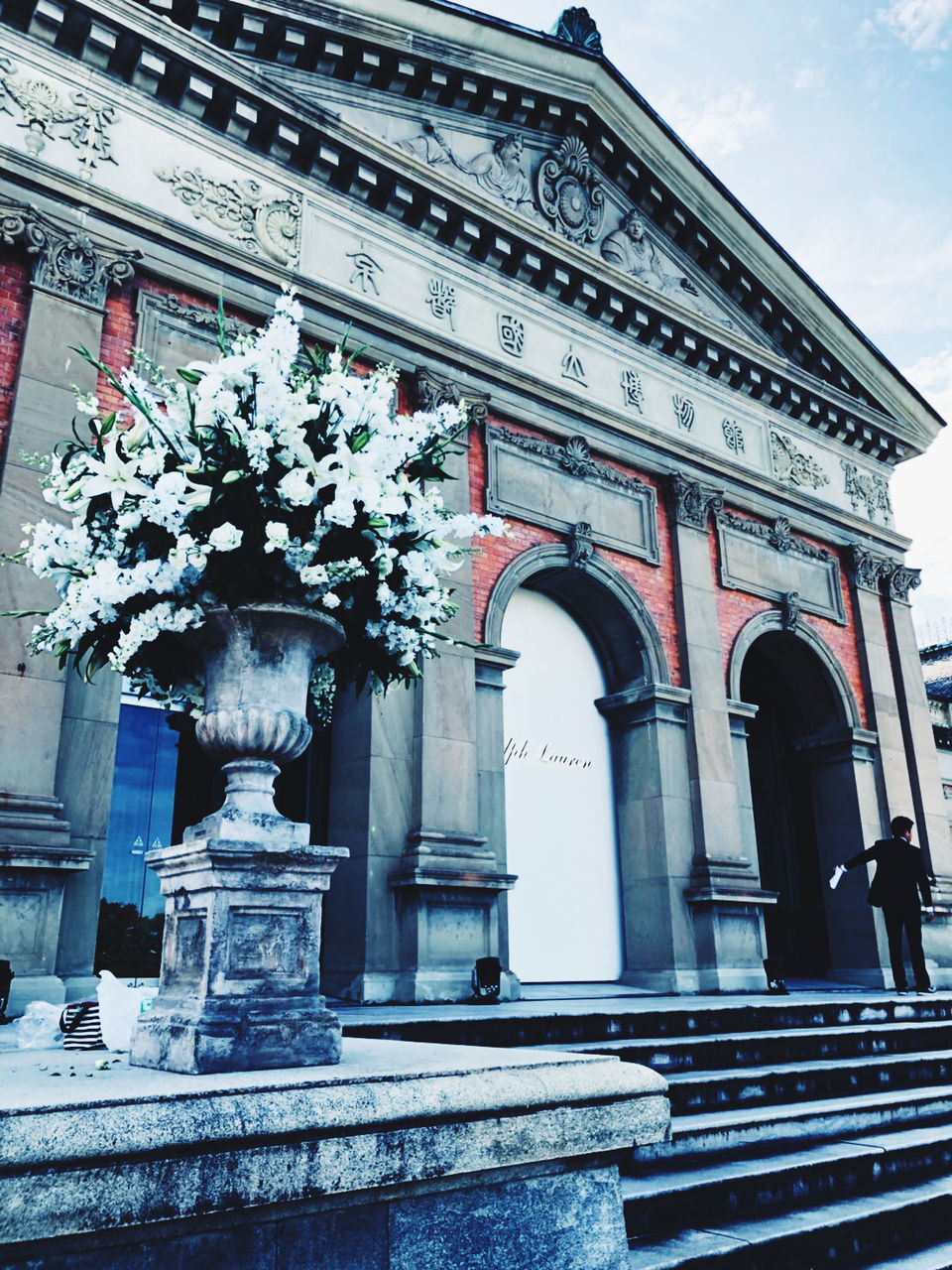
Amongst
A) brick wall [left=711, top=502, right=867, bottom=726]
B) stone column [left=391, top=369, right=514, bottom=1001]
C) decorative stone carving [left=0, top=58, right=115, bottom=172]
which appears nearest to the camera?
decorative stone carving [left=0, top=58, right=115, bottom=172]

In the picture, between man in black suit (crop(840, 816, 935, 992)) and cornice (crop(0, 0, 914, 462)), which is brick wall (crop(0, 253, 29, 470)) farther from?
man in black suit (crop(840, 816, 935, 992))

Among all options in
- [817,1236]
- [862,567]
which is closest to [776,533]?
[862,567]

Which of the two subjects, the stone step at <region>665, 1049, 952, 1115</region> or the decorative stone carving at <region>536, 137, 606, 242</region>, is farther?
the decorative stone carving at <region>536, 137, 606, 242</region>

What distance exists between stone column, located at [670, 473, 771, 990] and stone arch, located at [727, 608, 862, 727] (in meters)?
0.90

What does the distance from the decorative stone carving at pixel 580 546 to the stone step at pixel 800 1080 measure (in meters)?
6.45

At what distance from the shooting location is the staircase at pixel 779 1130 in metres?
4.75

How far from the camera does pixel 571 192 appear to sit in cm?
1371

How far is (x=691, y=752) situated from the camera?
12727 mm

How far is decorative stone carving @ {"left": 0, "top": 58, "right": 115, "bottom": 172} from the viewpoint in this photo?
913 centimetres

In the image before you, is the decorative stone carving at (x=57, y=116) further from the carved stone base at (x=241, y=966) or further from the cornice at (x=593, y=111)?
the carved stone base at (x=241, y=966)

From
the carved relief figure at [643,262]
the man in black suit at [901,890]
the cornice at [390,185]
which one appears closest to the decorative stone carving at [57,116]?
the cornice at [390,185]

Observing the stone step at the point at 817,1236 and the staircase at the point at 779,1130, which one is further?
the staircase at the point at 779,1130

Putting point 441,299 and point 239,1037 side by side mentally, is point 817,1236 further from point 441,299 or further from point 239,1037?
point 441,299

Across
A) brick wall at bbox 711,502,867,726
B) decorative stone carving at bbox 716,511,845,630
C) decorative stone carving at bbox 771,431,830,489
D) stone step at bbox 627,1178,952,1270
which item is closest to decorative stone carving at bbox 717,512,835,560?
decorative stone carving at bbox 716,511,845,630
